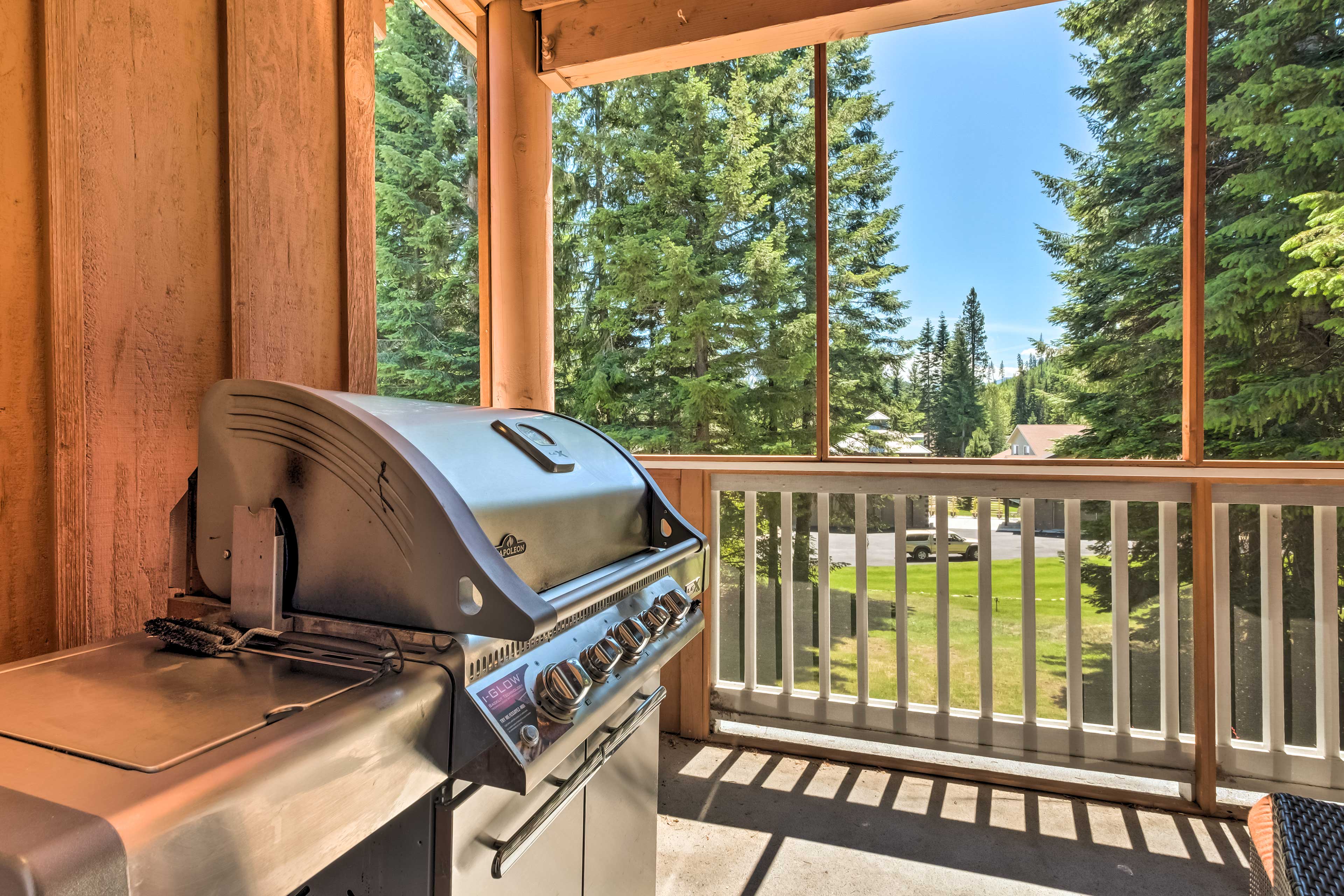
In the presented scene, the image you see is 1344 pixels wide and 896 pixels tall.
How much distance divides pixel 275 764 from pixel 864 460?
2384mm

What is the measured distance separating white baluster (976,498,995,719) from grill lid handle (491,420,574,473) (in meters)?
1.90

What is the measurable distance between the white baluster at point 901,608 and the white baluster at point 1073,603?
57 cm

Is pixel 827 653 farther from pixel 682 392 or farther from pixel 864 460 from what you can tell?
pixel 682 392

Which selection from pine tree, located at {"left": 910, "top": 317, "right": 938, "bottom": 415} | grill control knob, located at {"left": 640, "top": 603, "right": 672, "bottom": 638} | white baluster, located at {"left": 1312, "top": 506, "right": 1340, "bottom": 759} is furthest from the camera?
pine tree, located at {"left": 910, "top": 317, "right": 938, "bottom": 415}

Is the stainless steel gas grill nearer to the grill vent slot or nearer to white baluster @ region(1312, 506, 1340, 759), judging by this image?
the grill vent slot

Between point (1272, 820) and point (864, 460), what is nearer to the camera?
point (1272, 820)

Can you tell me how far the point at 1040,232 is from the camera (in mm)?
2613

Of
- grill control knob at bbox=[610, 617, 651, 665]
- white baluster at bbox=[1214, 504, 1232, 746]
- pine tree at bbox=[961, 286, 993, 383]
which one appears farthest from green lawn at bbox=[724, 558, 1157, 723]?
grill control knob at bbox=[610, 617, 651, 665]

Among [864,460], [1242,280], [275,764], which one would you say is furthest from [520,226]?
[1242,280]

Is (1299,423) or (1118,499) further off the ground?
(1299,423)

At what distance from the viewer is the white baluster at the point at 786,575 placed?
2.82 meters

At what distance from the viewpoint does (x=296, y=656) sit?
0.89 meters

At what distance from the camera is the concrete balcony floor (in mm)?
1911

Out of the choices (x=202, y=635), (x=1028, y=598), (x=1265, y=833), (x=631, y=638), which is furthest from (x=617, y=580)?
(x=1028, y=598)
